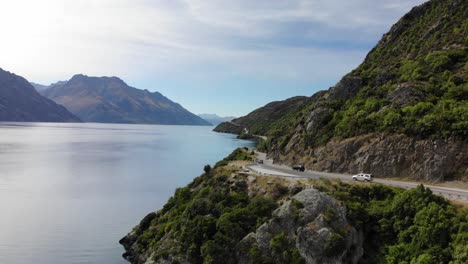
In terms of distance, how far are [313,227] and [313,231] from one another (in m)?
0.44

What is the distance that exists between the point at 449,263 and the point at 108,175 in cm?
8925

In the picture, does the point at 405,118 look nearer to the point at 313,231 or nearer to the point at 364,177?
the point at 364,177

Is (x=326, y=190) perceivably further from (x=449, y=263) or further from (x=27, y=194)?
(x=27, y=194)

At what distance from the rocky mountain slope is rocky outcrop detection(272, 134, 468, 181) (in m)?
10.0

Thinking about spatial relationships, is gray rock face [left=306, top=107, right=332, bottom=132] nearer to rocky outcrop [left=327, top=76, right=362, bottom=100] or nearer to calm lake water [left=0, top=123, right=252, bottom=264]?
rocky outcrop [left=327, top=76, right=362, bottom=100]

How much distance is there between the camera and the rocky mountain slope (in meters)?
32.3

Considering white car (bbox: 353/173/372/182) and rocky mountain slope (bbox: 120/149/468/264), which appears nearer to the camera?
rocky mountain slope (bbox: 120/149/468/264)

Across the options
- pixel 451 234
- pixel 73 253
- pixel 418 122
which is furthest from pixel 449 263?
pixel 73 253

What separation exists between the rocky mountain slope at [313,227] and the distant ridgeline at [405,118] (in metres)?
11.4

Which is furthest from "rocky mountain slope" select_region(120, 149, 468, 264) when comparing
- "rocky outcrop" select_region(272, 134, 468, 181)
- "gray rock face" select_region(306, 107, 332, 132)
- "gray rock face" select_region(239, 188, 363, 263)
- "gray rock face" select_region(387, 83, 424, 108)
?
"gray rock face" select_region(306, 107, 332, 132)

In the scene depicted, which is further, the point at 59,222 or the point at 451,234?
the point at 59,222

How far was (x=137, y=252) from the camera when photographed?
45.4 meters

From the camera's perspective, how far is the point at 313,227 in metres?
34.5

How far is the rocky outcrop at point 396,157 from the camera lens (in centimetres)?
4491
